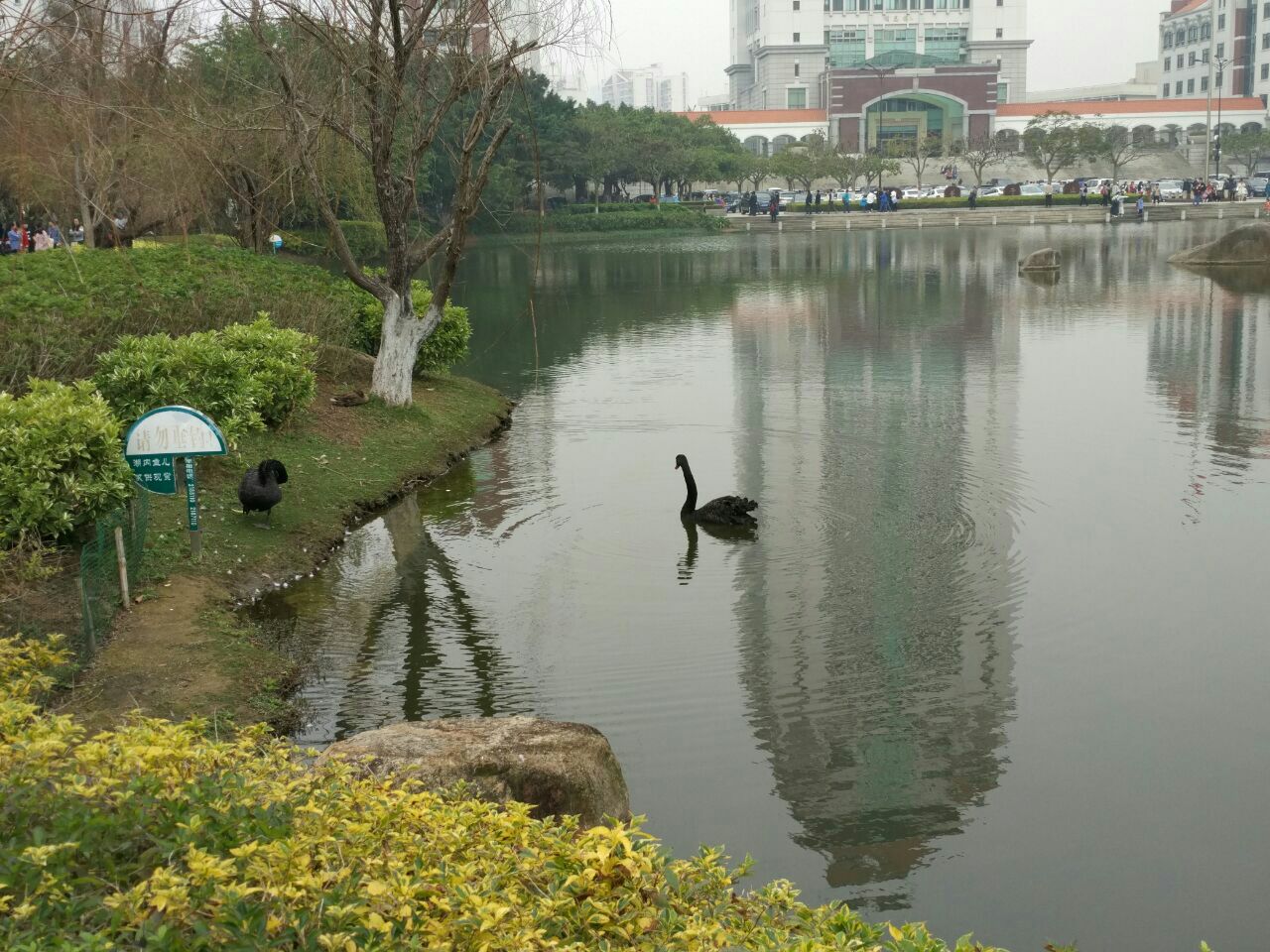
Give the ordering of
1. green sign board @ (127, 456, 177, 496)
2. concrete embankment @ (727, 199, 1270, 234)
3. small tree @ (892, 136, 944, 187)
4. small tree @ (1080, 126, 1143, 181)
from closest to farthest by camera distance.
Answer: green sign board @ (127, 456, 177, 496) → concrete embankment @ (727, 199, 1270, 234) → small tree @ (1080, 126, 1143, 181) → small tree @ (892, 136, 944, 187)

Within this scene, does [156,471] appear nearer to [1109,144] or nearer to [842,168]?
[842,168]

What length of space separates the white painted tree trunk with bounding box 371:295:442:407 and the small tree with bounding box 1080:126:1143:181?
2717 inches

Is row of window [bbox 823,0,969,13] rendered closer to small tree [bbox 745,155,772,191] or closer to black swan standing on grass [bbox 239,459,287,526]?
small tree [bbox 745,155,772,191]

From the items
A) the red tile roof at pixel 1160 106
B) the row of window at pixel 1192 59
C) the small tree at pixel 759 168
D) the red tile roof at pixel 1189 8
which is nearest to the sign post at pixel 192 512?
the small tree at pixel 759 168

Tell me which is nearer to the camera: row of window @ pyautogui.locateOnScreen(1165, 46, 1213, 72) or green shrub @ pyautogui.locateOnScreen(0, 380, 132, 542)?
green shrub @ pyautogui.locateOnScreen(0, 380, 132, 542)

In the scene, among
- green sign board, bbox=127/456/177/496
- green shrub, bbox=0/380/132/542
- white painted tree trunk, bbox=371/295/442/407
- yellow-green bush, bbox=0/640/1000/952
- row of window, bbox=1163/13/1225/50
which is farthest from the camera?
row of window, bbox=1163/13/1225/50

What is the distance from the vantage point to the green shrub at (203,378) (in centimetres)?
1285

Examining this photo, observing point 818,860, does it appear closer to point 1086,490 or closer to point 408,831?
point 408,831

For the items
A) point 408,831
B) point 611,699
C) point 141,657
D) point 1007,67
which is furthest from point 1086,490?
point 1007,67

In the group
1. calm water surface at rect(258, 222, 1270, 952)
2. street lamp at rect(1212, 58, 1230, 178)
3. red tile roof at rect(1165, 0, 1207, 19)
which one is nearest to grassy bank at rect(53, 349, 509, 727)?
calm water surface at rect(258, 222, 1270, 952)

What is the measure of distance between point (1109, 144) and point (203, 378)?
3027 inches

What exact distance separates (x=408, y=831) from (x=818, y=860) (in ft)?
10.6

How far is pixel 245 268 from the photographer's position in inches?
790

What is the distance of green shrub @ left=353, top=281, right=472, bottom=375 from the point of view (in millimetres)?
19000
